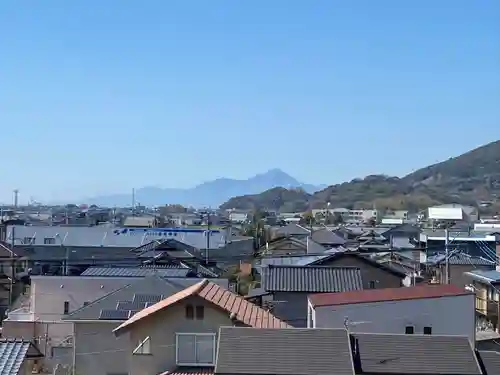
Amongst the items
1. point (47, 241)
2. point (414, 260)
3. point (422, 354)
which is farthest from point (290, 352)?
point (47, 241)

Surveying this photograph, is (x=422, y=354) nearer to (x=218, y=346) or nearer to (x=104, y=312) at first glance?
(x=218, y=346)

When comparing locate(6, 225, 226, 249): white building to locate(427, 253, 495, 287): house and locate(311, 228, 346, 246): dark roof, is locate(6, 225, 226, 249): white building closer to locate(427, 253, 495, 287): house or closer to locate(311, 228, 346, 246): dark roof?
locate(311, 228, 346, 246): dark roof

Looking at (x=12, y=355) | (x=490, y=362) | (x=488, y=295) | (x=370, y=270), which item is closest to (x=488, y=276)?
(x=488, y=295)

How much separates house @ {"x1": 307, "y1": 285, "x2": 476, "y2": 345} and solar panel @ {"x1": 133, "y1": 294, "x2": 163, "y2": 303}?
3.18m

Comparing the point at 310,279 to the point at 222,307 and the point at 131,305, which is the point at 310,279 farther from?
the point at 222,307

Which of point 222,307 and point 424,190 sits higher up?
point 424,190

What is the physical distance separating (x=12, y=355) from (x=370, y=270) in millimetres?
14323

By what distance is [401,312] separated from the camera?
1361 cm

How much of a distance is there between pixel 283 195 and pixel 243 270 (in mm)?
135208

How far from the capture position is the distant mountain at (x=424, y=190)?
114312 mm

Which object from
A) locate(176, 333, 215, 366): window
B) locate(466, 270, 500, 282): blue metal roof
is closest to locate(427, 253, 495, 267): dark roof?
locate(466, 270, 500, 282): blue metal roof

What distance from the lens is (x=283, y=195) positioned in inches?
6486

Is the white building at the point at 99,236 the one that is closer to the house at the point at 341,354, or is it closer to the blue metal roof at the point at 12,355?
the house at the point at 341,354

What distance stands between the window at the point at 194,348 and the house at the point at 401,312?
9.71ft
